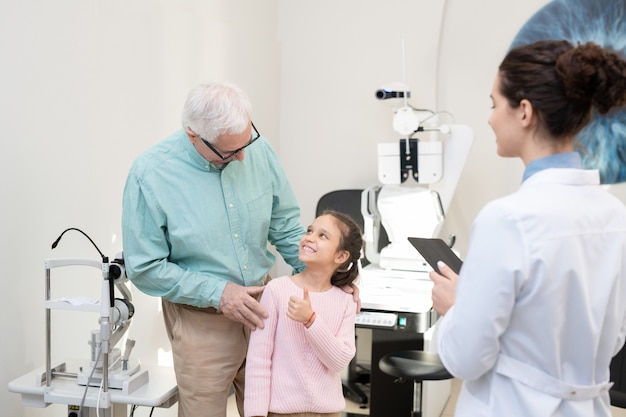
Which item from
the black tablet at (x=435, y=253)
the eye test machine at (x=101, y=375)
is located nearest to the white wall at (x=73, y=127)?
the eye test machine at (x=101, y=375)

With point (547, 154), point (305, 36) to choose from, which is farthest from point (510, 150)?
point (305, 36)

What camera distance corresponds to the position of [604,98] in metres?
1.22

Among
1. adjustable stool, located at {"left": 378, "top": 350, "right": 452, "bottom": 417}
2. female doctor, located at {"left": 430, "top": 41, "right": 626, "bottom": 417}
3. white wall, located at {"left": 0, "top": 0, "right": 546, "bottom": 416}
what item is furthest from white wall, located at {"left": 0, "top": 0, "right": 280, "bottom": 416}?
female doctor, located at {"left": 430, "top": 41, "right": 626, "bottom": 417}

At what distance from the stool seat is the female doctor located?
99 centimetres

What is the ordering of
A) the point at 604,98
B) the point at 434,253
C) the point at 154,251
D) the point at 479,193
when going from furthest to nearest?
the point at 479,193
the point at 154,251
the point at 434,253
the point at 604,98

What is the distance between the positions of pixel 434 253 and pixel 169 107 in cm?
179

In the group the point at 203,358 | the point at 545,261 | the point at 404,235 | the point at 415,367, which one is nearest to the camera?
the point at 545,261

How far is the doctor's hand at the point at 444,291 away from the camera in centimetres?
143

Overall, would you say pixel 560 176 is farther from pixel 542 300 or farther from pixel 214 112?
pixel 214 112

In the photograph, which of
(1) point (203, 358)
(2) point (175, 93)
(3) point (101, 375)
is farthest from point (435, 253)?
(2) point (175, 93)

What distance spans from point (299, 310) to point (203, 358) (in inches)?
14.0

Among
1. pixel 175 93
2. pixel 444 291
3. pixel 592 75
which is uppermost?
pixel 175 93

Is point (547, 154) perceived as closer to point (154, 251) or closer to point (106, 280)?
point (154, 251)

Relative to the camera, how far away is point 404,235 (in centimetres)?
312
